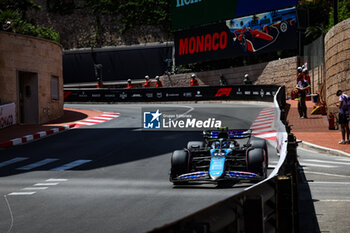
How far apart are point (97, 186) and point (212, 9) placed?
3794cm

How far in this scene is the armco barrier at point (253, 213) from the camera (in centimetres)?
337

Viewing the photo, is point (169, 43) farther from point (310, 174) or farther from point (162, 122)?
point (310, 174)

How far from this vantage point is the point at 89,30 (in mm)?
59500

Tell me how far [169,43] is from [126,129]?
3391cm

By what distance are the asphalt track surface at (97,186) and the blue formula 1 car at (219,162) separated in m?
0.24

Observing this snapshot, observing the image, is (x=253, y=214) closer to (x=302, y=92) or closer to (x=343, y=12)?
(x=302, y=92)

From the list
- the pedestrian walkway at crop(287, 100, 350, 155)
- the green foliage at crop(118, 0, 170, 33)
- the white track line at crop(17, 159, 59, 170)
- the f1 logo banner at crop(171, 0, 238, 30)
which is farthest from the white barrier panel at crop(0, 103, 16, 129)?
the green foliage at crop(118, 0, 170, 33)

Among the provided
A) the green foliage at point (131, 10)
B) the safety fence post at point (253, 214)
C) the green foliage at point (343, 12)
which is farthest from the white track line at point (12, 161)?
the green foliage at point (131, 10)

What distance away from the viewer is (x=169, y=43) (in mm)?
55031

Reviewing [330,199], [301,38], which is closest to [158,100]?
[301,38]

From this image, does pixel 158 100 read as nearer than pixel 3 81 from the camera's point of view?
No

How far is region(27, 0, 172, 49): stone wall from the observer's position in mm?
57125

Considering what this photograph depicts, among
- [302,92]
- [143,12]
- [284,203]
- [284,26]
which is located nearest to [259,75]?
[284,26]

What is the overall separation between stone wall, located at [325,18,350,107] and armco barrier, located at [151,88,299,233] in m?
12.9
